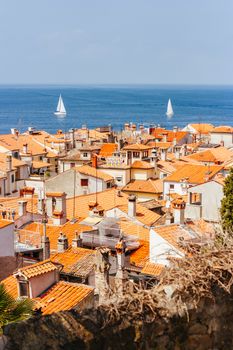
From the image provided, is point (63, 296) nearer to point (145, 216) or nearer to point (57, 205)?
point (57, 205)

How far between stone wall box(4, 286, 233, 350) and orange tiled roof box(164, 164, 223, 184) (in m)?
32.8

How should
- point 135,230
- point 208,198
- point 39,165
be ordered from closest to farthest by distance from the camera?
point 135,230 < point 208,198 < point 39,165

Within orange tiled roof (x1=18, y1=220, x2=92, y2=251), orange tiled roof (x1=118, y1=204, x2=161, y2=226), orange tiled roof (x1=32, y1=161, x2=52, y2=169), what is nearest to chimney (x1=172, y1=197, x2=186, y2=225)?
orange tiled roof (x1=118, y1=204, x2=161, y2=226)

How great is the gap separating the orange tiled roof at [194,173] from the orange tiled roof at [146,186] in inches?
37.1

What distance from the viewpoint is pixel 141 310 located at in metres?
5.64

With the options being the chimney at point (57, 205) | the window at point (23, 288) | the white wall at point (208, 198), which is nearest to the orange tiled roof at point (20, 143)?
the white wall at point (208, 198)

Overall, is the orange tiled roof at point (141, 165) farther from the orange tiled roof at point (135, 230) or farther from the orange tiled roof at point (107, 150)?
the orange tiled roof at point (135, 230)

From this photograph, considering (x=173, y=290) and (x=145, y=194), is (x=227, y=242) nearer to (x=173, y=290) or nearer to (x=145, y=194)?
(x=173, y=290)

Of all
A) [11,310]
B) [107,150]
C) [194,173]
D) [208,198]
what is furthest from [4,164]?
[11,310]

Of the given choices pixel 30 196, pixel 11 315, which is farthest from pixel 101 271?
pixel 30 196

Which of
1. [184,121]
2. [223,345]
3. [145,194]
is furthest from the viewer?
[184,121]

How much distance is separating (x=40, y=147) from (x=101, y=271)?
5215 centimetres

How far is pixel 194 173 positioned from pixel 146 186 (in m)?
3.47

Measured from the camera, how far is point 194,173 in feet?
136
